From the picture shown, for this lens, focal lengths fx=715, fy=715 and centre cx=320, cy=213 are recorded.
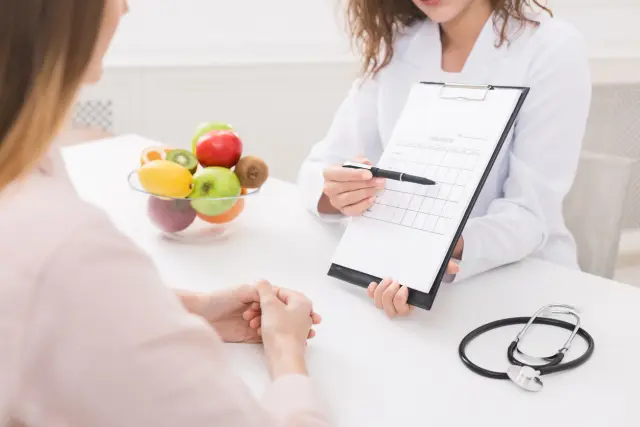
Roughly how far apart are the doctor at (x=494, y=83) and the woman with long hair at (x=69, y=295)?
0.56 m

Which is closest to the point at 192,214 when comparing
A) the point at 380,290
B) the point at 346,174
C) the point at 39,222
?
the point at 346,174

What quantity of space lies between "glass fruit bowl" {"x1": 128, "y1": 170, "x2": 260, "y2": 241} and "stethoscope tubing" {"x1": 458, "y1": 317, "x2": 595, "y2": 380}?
44cm

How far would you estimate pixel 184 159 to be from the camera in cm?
115

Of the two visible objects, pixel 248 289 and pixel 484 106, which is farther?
pixel 484 106

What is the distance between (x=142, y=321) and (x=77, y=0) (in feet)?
0.70

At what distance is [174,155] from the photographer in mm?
1159

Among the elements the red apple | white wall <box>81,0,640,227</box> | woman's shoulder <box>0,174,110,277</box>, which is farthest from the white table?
white wall <box>81,0,640,227</box>

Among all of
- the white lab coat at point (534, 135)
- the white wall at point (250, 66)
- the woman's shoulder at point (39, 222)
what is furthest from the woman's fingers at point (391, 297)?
the white wall at point (250, 66)

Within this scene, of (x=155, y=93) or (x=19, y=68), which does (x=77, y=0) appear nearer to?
(x=19, y=68)

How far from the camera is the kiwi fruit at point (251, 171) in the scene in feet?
3.74

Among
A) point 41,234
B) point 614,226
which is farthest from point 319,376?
point 614,226

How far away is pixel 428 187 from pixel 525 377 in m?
0.31

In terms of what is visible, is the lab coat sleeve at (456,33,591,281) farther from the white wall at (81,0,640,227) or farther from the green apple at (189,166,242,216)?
the white wall at (81,0,640,227)

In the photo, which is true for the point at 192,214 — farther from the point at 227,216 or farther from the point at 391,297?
the point at 391,297
